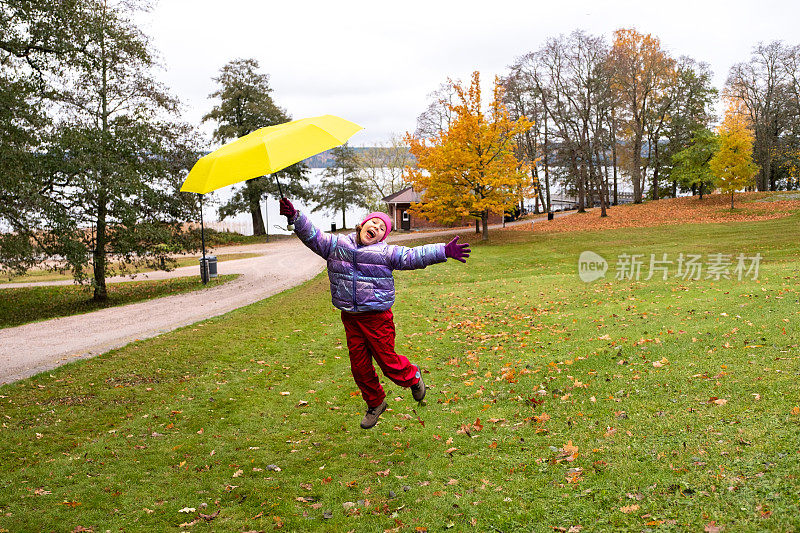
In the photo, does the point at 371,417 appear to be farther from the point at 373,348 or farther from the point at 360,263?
the point at 360,263

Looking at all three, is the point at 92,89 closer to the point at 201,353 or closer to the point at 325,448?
the point at 201,353

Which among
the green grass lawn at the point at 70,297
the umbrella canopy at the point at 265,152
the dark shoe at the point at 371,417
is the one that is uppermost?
the umbrella canopy at the point at 265,152

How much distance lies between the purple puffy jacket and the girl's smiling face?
2.5 inches

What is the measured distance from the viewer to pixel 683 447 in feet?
16.7

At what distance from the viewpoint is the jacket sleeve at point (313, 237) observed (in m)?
5.82

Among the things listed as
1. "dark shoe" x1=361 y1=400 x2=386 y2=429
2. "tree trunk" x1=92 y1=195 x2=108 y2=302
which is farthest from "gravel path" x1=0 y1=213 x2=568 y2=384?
"dark shoe" x1=361 y1=400 x2=386 y2=429

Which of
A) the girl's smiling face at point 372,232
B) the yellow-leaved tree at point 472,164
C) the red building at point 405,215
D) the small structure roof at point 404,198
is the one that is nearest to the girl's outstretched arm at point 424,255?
the girl's smiling face at point 372,232

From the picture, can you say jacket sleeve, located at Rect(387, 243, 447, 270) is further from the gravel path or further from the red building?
the red building

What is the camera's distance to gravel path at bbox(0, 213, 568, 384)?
1196cm

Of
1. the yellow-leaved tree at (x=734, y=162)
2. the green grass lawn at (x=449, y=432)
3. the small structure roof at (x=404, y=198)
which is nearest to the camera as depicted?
the green grass lawn at (x=449, y=432)

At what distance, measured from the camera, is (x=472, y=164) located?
31844 millimetres

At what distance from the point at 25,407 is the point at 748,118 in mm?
67479

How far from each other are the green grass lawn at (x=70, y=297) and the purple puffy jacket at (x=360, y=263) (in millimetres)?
17708

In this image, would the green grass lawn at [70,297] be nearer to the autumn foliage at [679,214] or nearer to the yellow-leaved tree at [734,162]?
the autumn foliage at [679,214]
